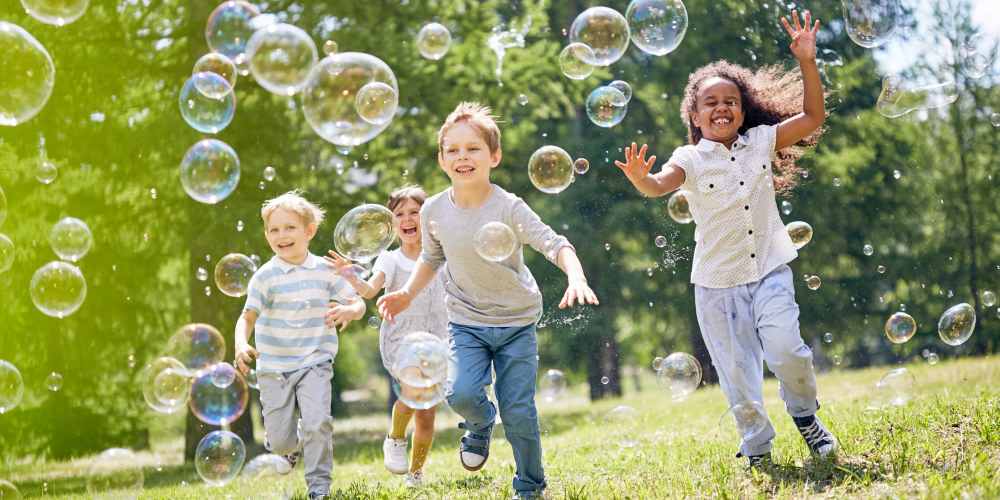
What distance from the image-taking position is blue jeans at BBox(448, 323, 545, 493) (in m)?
4.40

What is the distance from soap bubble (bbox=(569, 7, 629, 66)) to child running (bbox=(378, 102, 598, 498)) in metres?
2.21

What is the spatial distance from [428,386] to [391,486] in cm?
155

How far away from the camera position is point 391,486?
598cm

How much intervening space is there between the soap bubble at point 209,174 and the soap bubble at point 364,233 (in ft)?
4.23

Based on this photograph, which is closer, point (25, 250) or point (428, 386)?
point (428, 386)

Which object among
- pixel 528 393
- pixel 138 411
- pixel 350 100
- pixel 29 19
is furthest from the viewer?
pixel 138 411

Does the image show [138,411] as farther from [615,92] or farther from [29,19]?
[615,92]

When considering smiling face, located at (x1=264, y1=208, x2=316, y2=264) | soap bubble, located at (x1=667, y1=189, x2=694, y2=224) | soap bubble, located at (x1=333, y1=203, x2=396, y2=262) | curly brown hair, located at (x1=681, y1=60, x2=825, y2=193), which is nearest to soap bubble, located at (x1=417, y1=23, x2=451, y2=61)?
soap bubble, located at (x1=333, y1=203, x2=396, y2=262)

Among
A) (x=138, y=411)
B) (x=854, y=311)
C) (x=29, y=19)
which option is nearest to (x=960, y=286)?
(x=854, y=311)

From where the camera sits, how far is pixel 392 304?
4.56 meters

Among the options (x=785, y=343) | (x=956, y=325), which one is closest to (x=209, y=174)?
(x=785, y=343)

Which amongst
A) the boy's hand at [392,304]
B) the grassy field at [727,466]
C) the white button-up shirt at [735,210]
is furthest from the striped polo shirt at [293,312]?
the white button-up shirt at [735,210]

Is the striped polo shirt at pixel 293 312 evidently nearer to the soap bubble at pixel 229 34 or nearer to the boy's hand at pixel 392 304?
the boy's hand at pixel 392 304

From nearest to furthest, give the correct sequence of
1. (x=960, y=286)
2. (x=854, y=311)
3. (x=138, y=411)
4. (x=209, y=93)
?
1. (x=209, y=93)
2. (x=138, y=411)
3. (x=960, y=286)
4. (x=854, y=311)
